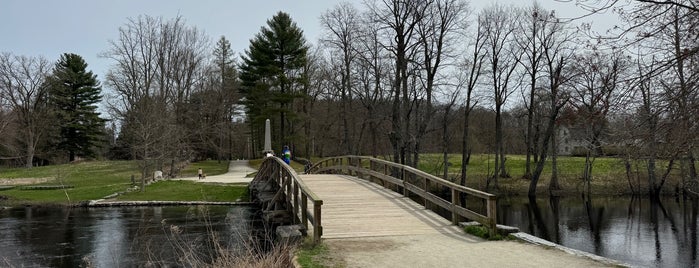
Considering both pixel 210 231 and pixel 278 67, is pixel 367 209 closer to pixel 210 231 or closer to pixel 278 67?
pixel 210 231

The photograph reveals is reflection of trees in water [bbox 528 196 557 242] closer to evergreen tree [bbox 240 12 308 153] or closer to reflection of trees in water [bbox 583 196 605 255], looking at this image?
reflection of trees in water [bbox 583 196 605 255]

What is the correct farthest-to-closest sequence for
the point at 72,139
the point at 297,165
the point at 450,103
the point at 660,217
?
the point at 72,139, the point at 297,165, the point at 450,103, the point at 660,217

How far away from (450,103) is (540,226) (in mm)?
15968

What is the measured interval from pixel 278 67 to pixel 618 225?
27538mm

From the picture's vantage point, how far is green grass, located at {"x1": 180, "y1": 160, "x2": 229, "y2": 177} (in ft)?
121

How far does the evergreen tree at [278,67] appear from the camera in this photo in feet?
129

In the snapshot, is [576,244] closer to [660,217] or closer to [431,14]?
[660,217]

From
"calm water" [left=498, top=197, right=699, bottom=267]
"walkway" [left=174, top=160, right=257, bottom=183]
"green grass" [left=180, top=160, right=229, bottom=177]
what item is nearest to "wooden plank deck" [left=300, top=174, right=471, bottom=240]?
"calm water" [left=498, top=197, right=699, bottom=267]

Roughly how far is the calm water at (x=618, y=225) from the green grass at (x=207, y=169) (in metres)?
21.2

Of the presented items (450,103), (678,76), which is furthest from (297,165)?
(678,76)

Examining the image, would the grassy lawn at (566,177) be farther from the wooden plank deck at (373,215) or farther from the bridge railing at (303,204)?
the wooden plank deck at (373,215)

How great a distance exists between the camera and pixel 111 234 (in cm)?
1537

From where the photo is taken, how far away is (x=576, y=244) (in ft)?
51.2

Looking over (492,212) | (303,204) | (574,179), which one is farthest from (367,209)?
(574,179)
